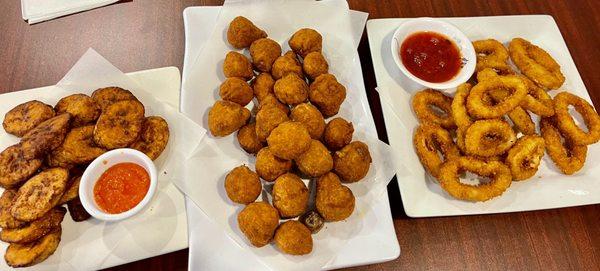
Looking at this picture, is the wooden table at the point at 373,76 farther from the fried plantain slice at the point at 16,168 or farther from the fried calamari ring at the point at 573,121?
the fried plantain slice at the point at 16,168

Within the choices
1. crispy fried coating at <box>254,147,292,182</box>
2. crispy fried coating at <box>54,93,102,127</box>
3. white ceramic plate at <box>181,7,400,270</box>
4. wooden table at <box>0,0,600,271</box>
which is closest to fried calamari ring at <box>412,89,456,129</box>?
wooden table at <box>0,0,600,271</box>

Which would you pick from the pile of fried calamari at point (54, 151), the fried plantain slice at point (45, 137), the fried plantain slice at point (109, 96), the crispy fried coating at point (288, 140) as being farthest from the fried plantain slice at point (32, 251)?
the crispy fried coating at point (288, 140)

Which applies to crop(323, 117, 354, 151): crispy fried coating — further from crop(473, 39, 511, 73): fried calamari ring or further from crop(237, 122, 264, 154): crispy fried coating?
crop(473, 39, 511, 73): fried calamari ring

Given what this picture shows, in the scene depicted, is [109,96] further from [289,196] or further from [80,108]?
[289,196]

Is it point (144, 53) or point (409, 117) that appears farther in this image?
point (144, 53)

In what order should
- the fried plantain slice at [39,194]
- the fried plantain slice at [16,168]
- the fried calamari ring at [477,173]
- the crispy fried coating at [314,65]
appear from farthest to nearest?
the crispy fried coating at [314,65] < the fried calamari ring at [477,173] < the fried plantain slice at [16,168] < the fried plantain slice at [39,194]

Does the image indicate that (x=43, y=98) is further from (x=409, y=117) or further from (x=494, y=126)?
(x=494, y=126)

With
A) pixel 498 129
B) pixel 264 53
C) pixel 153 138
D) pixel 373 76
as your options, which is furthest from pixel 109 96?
pixel 498 129

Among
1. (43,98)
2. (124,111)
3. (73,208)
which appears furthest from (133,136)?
(43,98)
